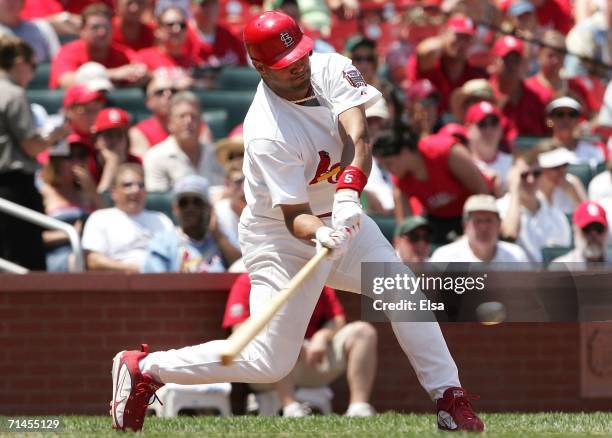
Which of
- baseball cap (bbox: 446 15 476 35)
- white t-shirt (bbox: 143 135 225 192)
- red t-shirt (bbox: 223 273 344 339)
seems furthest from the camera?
baseball cap (bbox: 446 15 476 35)

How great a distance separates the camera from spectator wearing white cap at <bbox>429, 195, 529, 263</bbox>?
846cm

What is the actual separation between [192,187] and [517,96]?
3.75 m

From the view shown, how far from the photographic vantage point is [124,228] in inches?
341

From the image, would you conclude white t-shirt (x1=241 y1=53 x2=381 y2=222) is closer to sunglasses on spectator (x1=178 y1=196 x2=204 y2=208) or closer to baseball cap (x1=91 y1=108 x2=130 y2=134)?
sunglasses on spectator (x1=178 y1=196 x2=204 y2=208)

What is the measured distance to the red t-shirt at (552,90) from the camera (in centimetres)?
1144

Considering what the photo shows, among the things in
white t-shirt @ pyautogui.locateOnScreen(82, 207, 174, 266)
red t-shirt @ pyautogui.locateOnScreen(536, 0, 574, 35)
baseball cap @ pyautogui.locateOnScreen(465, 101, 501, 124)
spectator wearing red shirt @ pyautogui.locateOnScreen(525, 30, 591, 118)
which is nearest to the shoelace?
white t-shirt @ pyautogui.locateOnScreen(82, 207, 174, 266)

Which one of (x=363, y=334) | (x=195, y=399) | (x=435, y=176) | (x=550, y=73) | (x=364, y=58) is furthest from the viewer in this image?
(x=550, y=73)

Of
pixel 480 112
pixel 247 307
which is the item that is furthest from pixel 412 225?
pixel 480 112

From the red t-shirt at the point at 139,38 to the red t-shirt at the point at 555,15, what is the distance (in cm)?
413

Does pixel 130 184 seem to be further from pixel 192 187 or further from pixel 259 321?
pixel 259 321

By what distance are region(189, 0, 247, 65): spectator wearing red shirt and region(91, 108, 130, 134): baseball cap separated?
2246mm

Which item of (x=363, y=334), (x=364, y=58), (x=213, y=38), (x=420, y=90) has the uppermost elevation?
(x=213, y=38)

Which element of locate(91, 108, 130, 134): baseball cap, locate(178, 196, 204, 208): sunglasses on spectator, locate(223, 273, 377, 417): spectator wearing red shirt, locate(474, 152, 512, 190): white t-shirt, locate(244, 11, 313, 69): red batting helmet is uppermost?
locate(244, 11, 313, 69): red batting helmet

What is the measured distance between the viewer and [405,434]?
17.7 feet
